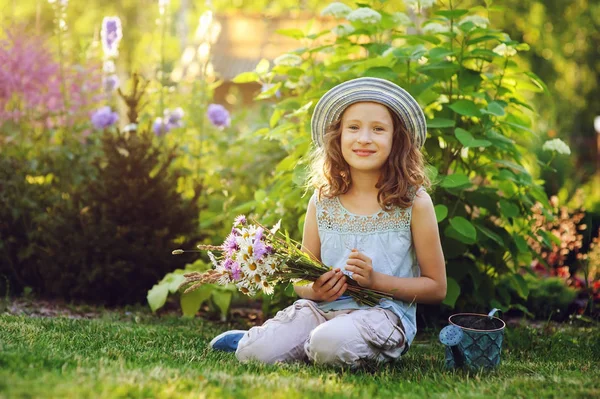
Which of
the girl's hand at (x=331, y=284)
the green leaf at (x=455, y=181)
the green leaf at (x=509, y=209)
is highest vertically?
the green leaf at (x=455, y=181)

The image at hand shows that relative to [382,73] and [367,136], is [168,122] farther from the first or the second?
[367,136]

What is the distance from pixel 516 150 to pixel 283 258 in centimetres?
170

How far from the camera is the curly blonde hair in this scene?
3.14 meters

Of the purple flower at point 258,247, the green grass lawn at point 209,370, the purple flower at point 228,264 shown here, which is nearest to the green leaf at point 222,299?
the green grass lawn at point 209,370

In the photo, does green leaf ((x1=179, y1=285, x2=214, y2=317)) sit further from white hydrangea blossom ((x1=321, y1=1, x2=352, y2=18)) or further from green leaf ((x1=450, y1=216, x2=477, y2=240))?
white hydrangea blossom ((x1=321, y1=1, x2=352, y2=18))

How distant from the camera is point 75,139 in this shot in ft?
17.1

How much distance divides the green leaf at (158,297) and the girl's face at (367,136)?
1.50 m

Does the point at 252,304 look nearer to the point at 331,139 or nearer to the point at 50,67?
the point at 331,139

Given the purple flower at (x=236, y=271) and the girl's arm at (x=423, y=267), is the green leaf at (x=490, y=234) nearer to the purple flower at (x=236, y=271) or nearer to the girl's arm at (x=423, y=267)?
the girl's arm at (x=423, y=267)

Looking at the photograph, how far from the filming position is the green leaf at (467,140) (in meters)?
3.62

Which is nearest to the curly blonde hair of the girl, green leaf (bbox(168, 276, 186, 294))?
the girl

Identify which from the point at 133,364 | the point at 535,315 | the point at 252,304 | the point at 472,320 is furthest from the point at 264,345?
the point at 535,315

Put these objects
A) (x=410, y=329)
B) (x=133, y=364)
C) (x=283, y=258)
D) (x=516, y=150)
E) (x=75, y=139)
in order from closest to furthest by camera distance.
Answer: (x=133, y=364)
(x=283, y=258)
(x=410, y=329)
(x=516, y=150)
(x=75, y=139)

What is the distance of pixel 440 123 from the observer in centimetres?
372
